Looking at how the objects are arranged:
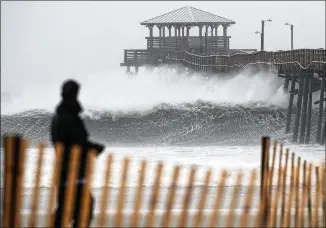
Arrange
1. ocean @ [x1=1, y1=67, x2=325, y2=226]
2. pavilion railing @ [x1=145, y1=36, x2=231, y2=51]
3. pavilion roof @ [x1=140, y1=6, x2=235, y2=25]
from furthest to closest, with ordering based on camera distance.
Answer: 1. pavilion roof @ [x1=140, y1=6, x2=235, y2=25]
2. pavilion railing @ [x1=145, y1=36, x2=231, y2=51]
3. ocean @ [x1=1, y1=67, x2=325, y2=226]

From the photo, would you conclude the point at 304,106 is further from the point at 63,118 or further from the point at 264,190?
the point at 63,118

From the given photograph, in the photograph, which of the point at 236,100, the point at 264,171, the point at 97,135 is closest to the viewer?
the point at 264,171

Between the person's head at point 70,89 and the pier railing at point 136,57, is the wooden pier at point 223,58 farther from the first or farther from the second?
the person's head at point 70,89

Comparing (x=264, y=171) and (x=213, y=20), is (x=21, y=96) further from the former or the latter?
(x=264, y=171)

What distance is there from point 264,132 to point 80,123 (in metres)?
45.2

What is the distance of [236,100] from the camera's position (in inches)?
2462

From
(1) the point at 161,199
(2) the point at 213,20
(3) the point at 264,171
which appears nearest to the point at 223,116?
(2) the point at 213,20

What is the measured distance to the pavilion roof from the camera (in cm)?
7618

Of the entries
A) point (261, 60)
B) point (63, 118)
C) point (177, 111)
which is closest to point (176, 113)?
point (177, 111)

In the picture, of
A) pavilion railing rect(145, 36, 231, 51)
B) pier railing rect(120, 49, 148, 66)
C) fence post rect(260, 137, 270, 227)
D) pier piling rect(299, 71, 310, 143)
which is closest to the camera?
fence post rect(260, 137, 270, 227)

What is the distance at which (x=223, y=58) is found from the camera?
190 ft

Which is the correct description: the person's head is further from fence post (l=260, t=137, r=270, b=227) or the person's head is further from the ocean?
the ocean

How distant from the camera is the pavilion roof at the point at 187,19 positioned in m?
76.2

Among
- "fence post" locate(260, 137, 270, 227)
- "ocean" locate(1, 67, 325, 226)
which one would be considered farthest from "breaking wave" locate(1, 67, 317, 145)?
"fence post" locate(260, 137, 270, 227)
